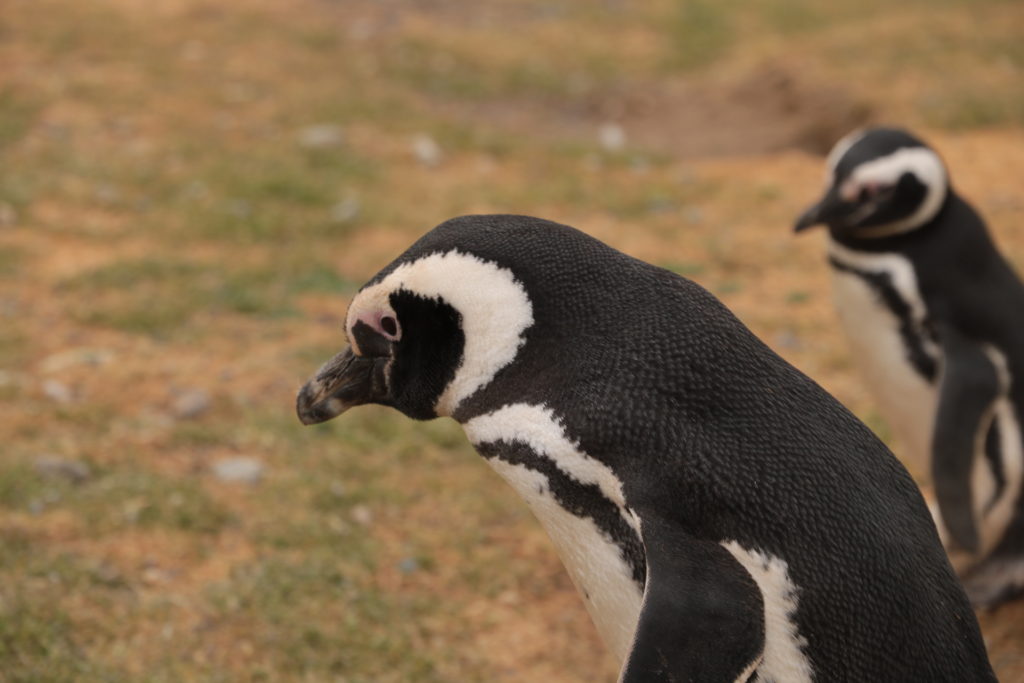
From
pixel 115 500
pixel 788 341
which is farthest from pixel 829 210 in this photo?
pixel 115 500

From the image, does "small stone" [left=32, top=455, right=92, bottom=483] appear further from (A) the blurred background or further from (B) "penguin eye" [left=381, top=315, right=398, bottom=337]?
(B) "penguin eye" [left=381, top=315, right=398, bottom=337]

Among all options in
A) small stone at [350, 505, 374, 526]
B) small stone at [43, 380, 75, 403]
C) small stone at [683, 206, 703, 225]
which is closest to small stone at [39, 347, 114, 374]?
small stone at [43, 380, 75, 403]

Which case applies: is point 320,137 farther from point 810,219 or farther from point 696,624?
point 696,624

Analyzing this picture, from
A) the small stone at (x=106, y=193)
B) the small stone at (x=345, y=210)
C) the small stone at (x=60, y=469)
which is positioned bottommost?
the small stone at (x=106, y=193)

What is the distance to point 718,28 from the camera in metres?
7.82

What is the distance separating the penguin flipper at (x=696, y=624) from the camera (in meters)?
1.31

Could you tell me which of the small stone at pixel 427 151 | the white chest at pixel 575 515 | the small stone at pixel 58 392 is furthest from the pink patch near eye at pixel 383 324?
the small stone at pixel 427 151

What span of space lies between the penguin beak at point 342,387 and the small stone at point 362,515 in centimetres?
105

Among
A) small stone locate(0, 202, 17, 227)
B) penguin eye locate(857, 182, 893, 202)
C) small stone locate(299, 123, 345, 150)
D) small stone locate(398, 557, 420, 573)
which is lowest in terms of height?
small stone locate(0, 202, 17, 227)

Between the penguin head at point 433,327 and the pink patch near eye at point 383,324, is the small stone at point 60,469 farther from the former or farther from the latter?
the pink patch near eye at point 383,324

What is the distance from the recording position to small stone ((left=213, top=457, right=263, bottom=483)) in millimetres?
3023

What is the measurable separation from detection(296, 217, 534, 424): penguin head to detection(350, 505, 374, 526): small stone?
1117mm

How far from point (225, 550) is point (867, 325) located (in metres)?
1.67

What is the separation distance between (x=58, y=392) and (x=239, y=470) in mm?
681
